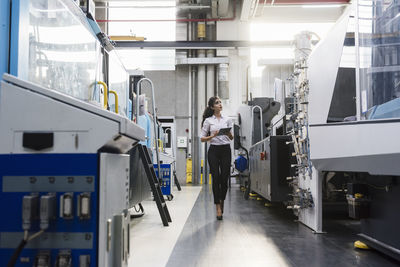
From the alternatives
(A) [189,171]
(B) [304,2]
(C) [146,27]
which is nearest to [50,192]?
(B) [304,2]

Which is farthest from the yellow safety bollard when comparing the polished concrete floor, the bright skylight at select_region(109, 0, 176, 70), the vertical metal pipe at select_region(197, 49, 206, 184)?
the polished concrete floor

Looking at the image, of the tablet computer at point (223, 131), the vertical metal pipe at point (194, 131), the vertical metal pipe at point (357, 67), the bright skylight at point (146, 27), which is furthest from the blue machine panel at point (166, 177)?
the bright skylight at point (146, 27)

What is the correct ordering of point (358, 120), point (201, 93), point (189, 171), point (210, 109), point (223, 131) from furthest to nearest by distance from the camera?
point (201, 93) < point (189, 171) < point (210, 109) < point (223, 131) < point (358, 120)

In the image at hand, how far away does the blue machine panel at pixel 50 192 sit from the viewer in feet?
3.68

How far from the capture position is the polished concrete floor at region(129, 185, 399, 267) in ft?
7.13

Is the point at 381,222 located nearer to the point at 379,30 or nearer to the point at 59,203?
the point at 379,30

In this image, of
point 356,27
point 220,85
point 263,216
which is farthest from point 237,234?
point 220,85

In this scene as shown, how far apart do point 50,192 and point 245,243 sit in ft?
6.08

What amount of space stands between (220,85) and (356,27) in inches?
288

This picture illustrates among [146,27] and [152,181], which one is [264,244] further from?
Answer: [146,27]

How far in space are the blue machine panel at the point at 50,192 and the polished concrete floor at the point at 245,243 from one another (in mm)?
1062

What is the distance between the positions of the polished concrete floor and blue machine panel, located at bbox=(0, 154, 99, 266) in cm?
106

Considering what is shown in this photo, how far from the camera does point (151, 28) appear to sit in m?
9.77

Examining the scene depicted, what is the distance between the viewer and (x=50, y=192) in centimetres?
113
